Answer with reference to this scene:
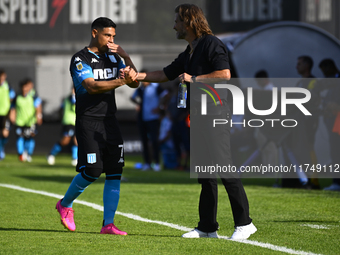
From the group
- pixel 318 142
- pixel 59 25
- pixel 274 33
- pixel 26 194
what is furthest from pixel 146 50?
pixel 26 194

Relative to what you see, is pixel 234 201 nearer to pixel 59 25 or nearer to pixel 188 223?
pixel 188 223

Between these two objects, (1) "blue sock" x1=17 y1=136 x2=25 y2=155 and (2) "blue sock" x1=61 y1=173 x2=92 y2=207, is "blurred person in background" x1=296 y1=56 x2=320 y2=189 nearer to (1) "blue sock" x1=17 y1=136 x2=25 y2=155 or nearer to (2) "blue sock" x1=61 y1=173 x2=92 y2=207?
(2) "blue sock" x1=61 y1=173 x2=92 y2=207

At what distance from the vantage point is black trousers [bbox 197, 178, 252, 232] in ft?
17.4

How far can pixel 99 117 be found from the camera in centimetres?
571

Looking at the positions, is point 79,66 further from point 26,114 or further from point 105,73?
point 26,114

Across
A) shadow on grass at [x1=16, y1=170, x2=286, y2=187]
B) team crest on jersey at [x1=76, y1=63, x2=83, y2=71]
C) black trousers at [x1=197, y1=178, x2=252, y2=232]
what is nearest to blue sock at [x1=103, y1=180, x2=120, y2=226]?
black trousers at [x1=197, y1=178, x2=252, y2=232]

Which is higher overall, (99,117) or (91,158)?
→ (99,117)

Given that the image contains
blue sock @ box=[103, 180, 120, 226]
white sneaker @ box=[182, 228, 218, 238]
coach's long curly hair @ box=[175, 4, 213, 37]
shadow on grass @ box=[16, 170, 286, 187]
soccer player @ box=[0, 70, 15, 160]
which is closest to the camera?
coach's long curly hair @ box=[175, 4, 213, 37]

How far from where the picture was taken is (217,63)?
5199 mm

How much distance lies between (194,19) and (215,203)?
1653mm

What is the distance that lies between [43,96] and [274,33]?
→ 8218mm

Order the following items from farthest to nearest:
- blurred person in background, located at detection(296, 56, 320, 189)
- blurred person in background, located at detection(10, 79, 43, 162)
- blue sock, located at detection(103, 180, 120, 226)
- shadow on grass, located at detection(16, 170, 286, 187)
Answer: blurred person in background, located at detection(10, 79, 43, 162) → shadow on grass, located at detection(16, 170, 286, 187) → blurred person in background, located at detection(296, 56, 320, 189) → blue sock, located at detection(103, 180, 120, 226)

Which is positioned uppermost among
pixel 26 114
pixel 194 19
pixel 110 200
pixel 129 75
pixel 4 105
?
pixel 194 19

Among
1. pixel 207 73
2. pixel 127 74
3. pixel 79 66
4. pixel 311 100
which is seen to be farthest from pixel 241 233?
pixel 311 100
